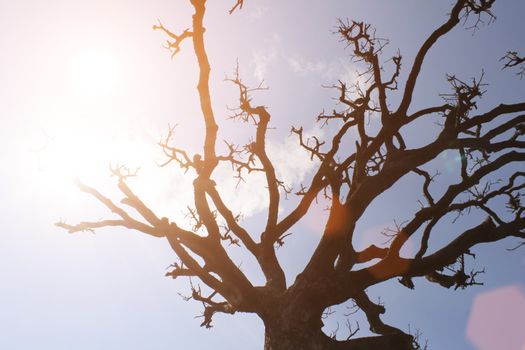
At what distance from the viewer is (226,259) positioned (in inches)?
267

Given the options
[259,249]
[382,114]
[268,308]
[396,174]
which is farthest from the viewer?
[259,249]

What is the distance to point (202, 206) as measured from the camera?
22.3 ft

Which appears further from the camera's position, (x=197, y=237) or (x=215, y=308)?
(x=215, y=308)

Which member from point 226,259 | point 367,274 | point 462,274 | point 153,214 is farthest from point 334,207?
point 153,214

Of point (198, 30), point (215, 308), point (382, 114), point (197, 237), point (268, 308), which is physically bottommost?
point (268, 308)

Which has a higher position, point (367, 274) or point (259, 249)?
point (259, 249)

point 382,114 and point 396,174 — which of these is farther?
point 382,114

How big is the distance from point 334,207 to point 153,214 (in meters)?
3.26

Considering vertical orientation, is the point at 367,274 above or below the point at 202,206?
below

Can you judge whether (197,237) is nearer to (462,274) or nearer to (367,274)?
(367,274)

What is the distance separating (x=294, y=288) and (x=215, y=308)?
82.9 inches

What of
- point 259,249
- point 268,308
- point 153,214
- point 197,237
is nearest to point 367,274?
point 268,308

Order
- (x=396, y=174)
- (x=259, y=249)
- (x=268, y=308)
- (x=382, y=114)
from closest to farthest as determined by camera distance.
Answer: (x=268, y=308) → (x=396, y=174) → (x=382, y=114) → (x=259, y=249)

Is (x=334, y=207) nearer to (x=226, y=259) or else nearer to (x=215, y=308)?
(x=226, y=259)
